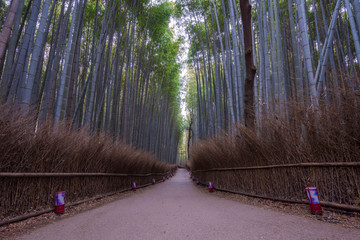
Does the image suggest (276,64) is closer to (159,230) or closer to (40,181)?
(159,230)

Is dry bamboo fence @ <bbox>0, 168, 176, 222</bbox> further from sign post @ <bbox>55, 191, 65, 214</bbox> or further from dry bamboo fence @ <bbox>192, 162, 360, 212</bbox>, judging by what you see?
dry bamboo fence @ <bbox>192, 162, 360, 212</bbox>

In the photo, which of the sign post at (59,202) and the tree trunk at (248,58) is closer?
the sign post at (59,202)

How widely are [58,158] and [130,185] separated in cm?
387

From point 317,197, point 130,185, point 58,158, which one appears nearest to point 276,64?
point 317,197

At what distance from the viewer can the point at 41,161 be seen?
2.45m

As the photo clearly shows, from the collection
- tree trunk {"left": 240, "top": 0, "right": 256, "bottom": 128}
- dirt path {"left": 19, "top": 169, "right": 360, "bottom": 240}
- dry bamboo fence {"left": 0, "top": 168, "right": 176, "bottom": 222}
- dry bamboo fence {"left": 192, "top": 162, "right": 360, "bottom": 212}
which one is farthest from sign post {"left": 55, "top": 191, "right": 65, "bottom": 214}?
tree trunk {"left": 240, "top": 0, "right": 256, "bottom": 128}

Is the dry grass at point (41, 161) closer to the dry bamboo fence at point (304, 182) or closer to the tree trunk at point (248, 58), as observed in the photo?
the dry bamboo fence at point (304, 182)

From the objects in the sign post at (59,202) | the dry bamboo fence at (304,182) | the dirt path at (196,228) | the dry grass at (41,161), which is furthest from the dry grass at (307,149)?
the sign post at (59,202)

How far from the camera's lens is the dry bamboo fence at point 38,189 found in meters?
1.96

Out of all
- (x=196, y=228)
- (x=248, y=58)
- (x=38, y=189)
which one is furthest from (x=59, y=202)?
(x=248, y=58)

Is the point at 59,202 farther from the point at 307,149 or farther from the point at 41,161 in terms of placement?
the point at 307,149

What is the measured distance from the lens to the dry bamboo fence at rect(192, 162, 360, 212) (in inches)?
77.9

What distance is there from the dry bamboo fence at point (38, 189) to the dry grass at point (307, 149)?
2.86 meters

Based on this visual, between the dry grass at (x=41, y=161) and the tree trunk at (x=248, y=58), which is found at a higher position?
the tree trunk at (x=248, y=58)
